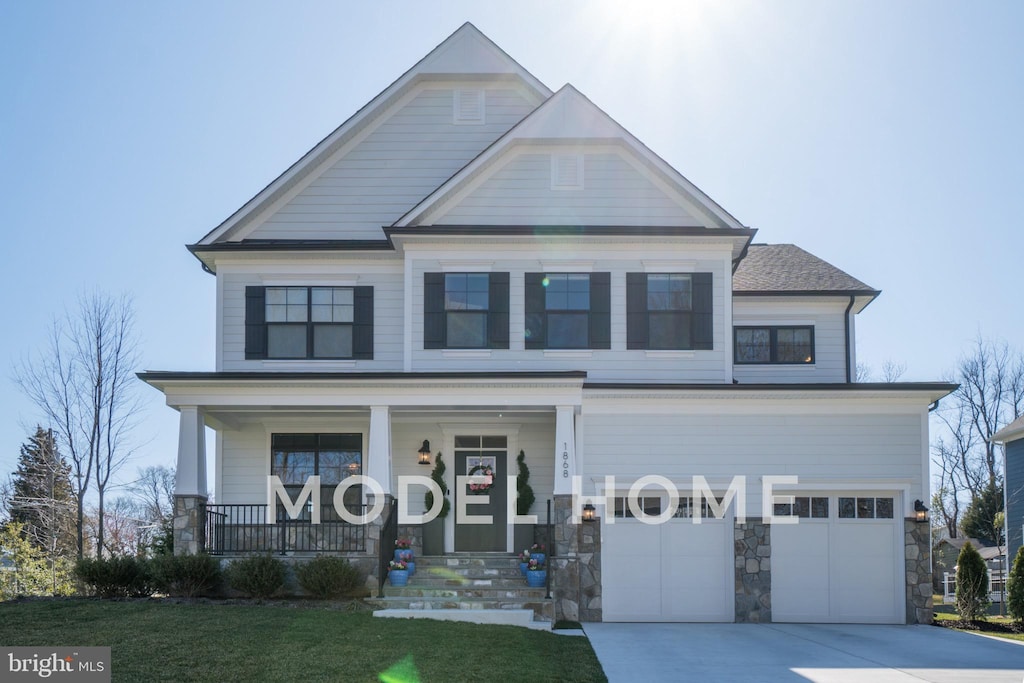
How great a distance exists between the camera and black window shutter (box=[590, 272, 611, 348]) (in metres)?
17.9

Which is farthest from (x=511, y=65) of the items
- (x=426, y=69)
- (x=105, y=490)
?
(x=105, y=490)

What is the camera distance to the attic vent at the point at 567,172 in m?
18.5

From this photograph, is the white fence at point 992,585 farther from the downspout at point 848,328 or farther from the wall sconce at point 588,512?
the wall sconce at point 588,512

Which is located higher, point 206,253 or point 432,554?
point 206,253

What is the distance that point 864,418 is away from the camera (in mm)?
17203

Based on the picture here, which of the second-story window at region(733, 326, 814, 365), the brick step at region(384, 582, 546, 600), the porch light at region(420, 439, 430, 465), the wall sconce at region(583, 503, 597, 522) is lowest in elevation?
the brick step at region(384, 582, 546, 600)

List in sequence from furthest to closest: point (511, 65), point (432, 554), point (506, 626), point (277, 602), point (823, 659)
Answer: point (511, 65)
point (432, 554)
point (277, 602)
point (506, 626)
point (823, 659)

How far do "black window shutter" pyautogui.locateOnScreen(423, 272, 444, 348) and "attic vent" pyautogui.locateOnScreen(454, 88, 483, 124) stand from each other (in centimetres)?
355

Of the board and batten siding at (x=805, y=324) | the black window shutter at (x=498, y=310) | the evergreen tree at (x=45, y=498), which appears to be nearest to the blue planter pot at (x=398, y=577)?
the black window shutter at (x=498, y=310)

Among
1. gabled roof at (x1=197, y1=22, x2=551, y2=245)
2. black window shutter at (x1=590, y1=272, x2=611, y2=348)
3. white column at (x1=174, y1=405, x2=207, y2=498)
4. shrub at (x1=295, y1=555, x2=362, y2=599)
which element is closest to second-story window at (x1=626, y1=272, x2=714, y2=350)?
black window shutter at (x1=590, y1=272, x2=611, y2=348)

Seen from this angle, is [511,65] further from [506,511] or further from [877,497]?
[877,497]

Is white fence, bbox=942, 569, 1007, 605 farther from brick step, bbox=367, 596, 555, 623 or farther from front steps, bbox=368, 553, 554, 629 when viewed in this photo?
brick step, bbox=367, 596, 555, 623

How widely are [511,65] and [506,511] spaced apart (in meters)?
8.50

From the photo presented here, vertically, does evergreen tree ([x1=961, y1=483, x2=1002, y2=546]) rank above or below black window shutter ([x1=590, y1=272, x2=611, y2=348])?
below
